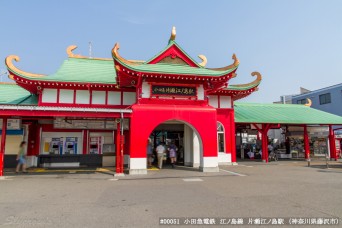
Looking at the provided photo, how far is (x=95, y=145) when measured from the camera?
15.3 m

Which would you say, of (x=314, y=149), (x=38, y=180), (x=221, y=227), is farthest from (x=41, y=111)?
(x=314, y=149)

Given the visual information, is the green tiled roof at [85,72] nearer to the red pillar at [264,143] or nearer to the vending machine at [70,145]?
the vending machine at [70,145]

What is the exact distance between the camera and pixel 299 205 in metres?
6.18

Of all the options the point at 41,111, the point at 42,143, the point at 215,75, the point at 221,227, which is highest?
the point at 215,75

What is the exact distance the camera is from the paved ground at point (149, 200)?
5.35m

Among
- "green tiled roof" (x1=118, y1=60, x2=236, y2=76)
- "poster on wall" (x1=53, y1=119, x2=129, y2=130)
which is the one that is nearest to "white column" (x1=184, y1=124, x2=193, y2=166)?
"green tiled roof" (x1=118, y1=60, x2=236, y2=76)

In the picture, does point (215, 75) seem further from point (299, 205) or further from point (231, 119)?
point (299, 205)

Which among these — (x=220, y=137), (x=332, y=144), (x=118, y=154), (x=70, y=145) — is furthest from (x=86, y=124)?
(x=332, y=144)

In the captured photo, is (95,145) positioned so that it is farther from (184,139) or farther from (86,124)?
(184,139)

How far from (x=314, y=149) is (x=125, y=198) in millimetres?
23165

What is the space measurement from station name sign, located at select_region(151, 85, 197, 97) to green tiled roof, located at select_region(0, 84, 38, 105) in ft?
25.8

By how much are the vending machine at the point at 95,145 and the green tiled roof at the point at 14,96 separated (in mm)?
4107

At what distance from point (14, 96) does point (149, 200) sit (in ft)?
44.2

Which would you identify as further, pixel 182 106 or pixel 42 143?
pixel 42 143
